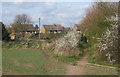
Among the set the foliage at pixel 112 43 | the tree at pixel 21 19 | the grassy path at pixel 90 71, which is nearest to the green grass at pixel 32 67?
the grassy path at pixel 90 71

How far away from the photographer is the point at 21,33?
185 feet

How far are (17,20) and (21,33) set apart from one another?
4.62m

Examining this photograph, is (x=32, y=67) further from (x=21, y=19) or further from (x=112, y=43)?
(x=21, y=19)

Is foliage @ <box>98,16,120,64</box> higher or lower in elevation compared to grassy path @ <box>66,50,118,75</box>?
higher

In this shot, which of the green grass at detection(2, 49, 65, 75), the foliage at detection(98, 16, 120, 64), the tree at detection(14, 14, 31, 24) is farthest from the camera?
the tree at detection(14, 14, 31, 24)

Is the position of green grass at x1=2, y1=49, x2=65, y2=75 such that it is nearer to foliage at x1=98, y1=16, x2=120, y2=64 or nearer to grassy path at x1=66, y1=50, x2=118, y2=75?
grassy path at x1=66, y1=50, x2=118, y2=75

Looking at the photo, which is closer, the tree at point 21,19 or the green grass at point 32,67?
the green grass at point 32,67

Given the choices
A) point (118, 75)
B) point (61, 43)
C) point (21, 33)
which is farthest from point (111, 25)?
point (21, 33)

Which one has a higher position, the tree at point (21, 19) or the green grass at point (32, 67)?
the tree at point (21, 19)

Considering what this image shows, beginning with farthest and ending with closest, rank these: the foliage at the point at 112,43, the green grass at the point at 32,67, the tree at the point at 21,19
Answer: the tree at the point at 21,19, the foliage at the point at 112,43, the green grass at the point at 32,67

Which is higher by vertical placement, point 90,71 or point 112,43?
point 112,43

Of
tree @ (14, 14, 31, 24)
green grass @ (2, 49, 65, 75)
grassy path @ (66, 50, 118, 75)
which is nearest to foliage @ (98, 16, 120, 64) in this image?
grassy path @ (66, 50, 118, 75)

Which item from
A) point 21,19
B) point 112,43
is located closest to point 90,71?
point 112,43

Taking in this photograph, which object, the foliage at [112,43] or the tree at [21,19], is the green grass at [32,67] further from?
the tree at [21,19]
